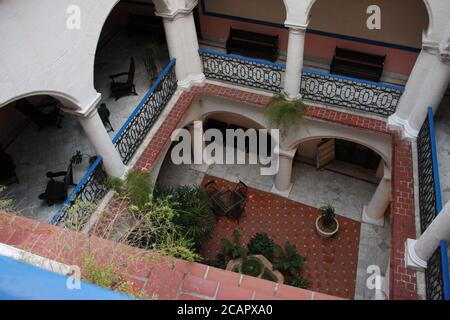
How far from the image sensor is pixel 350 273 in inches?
430

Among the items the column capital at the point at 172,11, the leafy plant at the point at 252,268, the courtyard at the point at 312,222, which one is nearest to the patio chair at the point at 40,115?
the column capital at the point at 172,11

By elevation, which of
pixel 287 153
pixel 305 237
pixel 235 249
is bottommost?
pixel 305 237

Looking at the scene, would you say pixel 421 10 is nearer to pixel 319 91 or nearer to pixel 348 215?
pixel 319 91

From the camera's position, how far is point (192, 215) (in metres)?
9.23

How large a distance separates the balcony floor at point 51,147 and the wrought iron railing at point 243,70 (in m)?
1.63

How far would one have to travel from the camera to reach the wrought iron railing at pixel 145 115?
27.7ft

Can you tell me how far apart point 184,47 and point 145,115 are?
2091mm

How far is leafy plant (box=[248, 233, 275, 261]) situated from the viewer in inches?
432

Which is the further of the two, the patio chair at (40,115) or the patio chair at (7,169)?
the patio chair at (40,115)

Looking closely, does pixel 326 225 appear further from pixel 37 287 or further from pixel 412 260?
pixel 37 287

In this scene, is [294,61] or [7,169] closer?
[7,169]

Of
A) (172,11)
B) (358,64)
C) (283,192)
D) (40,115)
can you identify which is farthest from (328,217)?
(40,115)

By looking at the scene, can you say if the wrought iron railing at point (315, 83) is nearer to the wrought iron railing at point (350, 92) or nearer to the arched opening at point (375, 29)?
the wrought iron railing at point (350, 92)

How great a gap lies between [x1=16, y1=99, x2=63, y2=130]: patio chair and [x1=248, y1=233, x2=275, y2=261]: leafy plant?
20.6 feet
